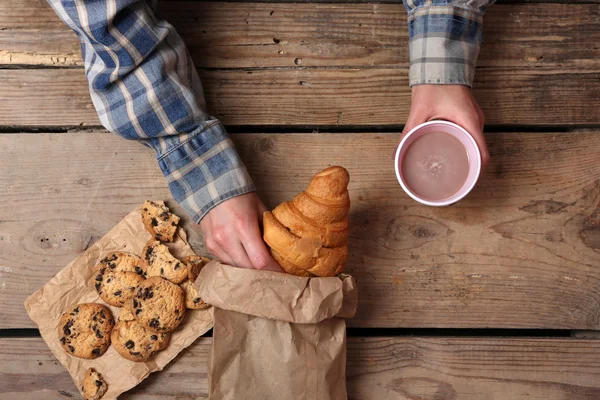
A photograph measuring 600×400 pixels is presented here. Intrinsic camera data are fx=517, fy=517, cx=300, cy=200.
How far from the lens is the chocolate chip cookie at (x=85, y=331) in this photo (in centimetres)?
122

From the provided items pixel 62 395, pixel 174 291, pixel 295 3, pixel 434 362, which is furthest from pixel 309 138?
pixel 62 395

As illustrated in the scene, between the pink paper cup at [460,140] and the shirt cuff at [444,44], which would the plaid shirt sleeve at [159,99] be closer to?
the pink paper cup at [460,140]

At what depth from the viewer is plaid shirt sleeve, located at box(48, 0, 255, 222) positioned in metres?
1.04

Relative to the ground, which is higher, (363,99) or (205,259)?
(363,99)

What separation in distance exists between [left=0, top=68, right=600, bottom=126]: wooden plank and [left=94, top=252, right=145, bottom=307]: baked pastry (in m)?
0.36

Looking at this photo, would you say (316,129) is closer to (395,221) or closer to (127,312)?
(395,221)

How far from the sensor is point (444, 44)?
3.85ft

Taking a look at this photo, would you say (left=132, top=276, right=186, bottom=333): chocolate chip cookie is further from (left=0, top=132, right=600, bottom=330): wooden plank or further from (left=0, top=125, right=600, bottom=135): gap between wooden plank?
(left=0, top=125, right=600, bottom=135): gap between wooden plank

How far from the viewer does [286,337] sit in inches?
43.8

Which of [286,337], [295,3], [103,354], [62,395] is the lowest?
[62,395]

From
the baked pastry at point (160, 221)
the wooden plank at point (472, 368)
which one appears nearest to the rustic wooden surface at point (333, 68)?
the baked pastry at point (160, 221)

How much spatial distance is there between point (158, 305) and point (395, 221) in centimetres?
61

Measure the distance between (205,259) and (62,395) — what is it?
495 mm

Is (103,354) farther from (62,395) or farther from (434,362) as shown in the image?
(434,362)
